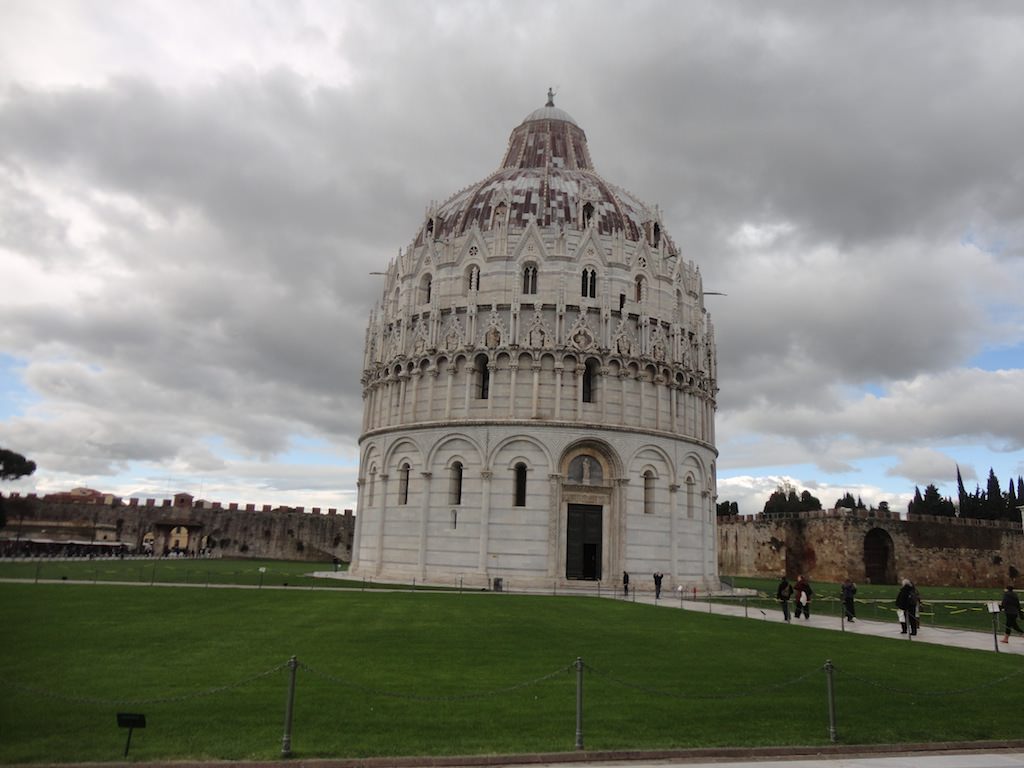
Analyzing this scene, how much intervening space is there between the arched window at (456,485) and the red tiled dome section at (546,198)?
53.9 ft

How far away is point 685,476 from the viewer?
1998 inches

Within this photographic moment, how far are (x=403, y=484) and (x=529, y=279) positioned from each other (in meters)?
15.8

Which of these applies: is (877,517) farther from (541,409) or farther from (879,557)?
(541,409)

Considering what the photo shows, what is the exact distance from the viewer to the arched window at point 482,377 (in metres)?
48.9

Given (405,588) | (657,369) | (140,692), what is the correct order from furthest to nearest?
(657,369), (405,588), (140,692)

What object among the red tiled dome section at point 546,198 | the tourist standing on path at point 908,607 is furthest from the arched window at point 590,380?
the tourist standing on path at point 908,607

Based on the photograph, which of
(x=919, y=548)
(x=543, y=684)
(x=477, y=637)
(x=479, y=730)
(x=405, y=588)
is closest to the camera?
(x=479, y=730)

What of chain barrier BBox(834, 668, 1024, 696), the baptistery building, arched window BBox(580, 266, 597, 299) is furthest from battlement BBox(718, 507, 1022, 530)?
chain barrier BBox(834, 668, 1024, 696)

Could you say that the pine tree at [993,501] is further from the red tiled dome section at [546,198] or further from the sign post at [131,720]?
the sign post at [131,720]

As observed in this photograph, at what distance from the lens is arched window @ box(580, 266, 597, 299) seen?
5041 cm

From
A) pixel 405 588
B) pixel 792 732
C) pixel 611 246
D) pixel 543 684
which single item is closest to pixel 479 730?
pixel 543 684

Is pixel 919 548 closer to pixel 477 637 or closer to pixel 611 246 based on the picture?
pixel 611 246

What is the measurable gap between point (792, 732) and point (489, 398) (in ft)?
119

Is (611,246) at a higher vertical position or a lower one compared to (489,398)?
higher
